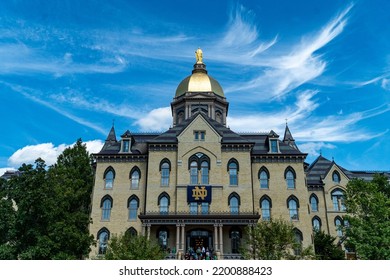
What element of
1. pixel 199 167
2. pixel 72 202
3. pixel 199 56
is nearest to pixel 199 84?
pixel 199 56

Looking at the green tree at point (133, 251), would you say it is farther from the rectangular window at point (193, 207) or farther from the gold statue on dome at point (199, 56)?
the gold statue on dome at point (199, 56)

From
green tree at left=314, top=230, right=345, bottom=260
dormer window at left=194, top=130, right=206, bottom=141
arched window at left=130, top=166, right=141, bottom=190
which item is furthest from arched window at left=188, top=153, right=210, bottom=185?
green tree at left=314, top=230, right=345, bottom=260

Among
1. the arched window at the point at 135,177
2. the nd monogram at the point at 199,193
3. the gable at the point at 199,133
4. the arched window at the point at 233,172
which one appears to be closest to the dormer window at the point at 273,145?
the arched window at the point at 233,172

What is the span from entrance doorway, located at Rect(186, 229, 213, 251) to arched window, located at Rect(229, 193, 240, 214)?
331cm

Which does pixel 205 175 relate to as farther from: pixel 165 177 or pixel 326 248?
pixel 326 248

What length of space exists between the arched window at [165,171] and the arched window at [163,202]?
45.2 inches

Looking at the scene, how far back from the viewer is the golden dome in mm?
51219

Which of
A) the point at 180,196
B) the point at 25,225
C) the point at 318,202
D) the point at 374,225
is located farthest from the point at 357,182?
the point at 25,225

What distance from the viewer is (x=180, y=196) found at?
115ft

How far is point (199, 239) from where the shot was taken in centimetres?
3484

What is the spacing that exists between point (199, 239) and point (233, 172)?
7.68 metres

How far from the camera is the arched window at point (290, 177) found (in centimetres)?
3703

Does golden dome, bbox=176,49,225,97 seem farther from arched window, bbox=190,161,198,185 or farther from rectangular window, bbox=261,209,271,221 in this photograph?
rectangular window, bbox=261,209,271,221
